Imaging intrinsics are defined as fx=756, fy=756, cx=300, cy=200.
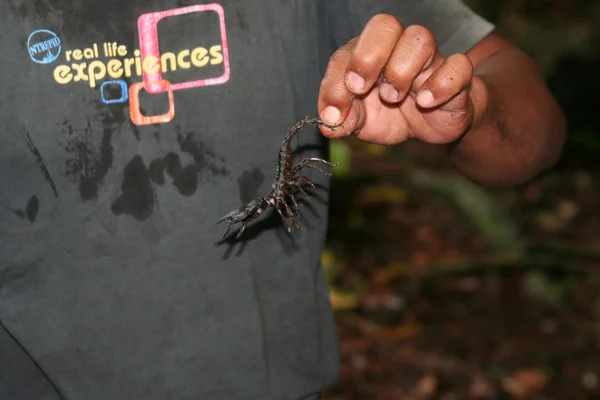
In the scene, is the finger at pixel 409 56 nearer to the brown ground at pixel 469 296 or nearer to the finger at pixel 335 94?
the finger at pixel 335 94

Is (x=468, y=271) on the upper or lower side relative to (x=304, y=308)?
lower

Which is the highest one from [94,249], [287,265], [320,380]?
[94,249]

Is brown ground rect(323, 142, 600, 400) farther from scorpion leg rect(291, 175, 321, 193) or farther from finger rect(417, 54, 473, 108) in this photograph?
finger rect(417, 54, 473, 108)

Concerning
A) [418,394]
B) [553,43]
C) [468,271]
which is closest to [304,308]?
[418,394]

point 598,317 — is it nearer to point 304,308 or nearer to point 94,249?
point 304,308

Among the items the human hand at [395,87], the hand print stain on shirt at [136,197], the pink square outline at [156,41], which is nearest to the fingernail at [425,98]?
the human hand at [395,87]

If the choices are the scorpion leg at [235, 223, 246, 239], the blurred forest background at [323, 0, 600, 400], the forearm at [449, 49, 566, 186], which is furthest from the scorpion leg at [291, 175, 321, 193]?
the blurred forest background at [323, 0, 600, 400]

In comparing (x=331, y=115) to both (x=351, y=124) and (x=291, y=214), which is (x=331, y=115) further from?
(x=291, y=214)
